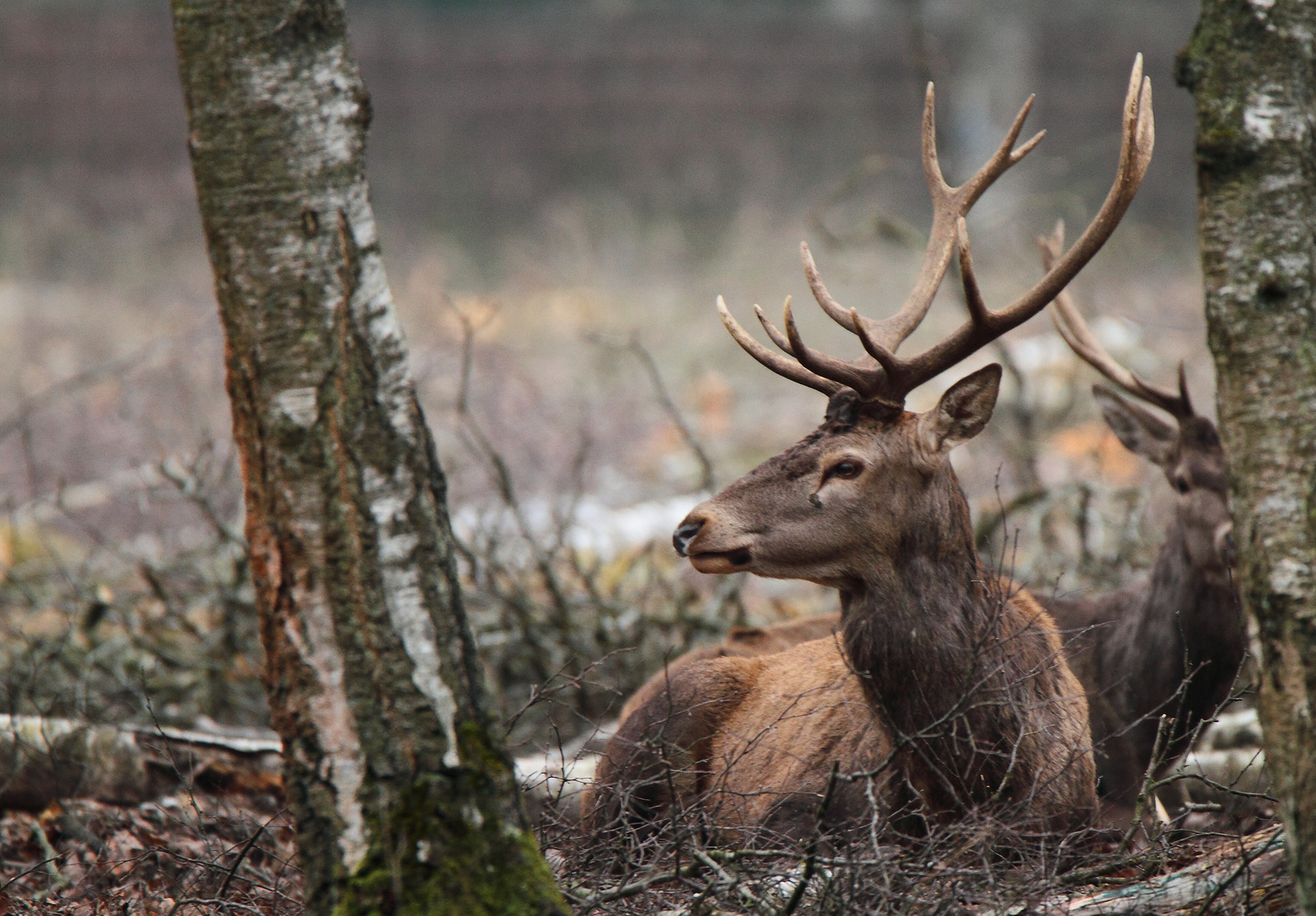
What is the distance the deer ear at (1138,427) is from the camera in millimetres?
5480

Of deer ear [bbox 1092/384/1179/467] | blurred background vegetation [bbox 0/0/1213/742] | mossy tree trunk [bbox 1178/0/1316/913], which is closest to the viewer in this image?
mossy tree trunk [bbox 1178/0/1316/913]

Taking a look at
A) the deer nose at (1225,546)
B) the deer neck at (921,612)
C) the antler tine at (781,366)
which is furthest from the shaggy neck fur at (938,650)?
the deer nose at (1225,546)

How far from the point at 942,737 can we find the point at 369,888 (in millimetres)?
1796

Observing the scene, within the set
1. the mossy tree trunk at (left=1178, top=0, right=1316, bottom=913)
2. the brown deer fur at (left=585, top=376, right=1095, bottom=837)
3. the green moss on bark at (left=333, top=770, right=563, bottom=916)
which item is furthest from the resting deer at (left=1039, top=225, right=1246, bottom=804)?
the green moss on bark at (left=333, top=770, right=563, bottom=916)

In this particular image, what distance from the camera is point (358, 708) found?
2.48 m

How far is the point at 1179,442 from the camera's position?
→ 5328mm

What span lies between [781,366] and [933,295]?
0.53m

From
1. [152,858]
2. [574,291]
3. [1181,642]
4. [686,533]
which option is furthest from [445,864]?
[574,291]

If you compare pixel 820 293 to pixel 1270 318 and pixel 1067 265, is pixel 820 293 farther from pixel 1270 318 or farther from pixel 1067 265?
pixel 1270 318

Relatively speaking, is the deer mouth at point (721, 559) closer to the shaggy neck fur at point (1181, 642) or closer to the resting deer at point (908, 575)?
the resting deer at point (908, 575)

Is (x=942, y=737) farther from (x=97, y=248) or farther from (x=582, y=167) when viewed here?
(x=582, y=167)

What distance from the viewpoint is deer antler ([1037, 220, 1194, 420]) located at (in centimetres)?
523

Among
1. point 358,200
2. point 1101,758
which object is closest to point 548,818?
point 358,200

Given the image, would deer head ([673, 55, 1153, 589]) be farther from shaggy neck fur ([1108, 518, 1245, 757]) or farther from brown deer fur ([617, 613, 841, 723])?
shaggy neck fur ([1108, 518, 1245, 757])
